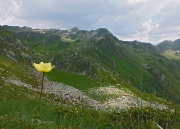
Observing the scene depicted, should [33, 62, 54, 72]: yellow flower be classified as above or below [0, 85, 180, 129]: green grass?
above

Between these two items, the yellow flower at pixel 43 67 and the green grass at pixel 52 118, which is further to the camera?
the green grass at pixel 52 118

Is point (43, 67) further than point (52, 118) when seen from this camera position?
No

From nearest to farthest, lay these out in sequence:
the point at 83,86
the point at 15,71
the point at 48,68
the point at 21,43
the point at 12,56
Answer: the point at 48,68 → the point at 15,71 → the point at 83,86 → the point at 12,56 → the point at 21,43

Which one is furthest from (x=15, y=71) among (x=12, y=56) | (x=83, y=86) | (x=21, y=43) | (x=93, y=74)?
(x=21, y=43)

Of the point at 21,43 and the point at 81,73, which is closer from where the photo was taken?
the point at 81,73

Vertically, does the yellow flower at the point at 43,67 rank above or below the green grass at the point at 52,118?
above

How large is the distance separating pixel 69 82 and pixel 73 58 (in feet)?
159

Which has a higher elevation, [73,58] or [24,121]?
[73,58]

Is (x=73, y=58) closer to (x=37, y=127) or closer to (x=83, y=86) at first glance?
(x=83, y=86)

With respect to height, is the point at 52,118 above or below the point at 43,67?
below

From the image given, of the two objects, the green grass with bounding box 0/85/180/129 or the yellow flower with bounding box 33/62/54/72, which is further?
the green grass with bounding box 0/85/180/129

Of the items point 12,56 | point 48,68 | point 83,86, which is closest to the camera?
point 48,68

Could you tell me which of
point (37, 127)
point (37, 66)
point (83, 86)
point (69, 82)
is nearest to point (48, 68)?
point (37, 66)

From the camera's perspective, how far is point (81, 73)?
153 metres
